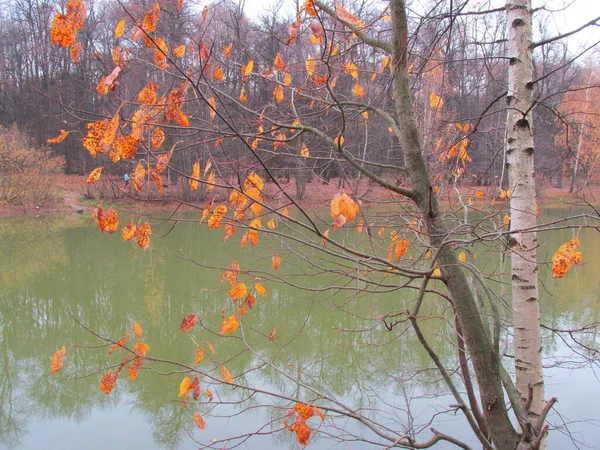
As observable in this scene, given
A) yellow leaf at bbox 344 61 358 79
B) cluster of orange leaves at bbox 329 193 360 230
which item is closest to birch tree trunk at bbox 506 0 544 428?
yellow leaf at bbox 344 61 358 79

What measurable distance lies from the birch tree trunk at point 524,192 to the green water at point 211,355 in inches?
20.1

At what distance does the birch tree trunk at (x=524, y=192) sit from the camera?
186 centimetres

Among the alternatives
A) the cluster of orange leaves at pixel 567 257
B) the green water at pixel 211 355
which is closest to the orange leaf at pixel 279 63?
the green water at pixel 211 355

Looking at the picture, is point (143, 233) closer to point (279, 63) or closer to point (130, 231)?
point (130, 231)

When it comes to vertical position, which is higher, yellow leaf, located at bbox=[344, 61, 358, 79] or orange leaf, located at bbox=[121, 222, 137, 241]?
yellow leaf, located at bbox=[344, 61, 358, 79]

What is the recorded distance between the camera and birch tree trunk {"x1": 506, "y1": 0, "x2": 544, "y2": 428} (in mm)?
1861

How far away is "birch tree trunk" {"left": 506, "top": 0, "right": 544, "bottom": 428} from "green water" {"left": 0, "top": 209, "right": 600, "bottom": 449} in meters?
0.51

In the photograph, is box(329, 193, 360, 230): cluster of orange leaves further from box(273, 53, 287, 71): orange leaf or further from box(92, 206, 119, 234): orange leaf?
box(273, 53, 287, 71): orange leaf

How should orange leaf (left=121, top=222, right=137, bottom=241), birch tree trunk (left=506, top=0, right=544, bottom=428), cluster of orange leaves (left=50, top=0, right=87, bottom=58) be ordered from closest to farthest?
cluster of orange leaves (left=50, top=0, right=87, bottom=58)
orange leaf (left=121, top=222, right=137, bottom=241)
birch tree trunk (left=506, top=0, right=544, bottom=428)

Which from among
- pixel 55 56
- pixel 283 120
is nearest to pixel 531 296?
pixel 283 120

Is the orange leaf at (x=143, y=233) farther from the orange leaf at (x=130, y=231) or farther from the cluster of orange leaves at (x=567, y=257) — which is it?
the cluster of orange leaves at (x=567, y=257)

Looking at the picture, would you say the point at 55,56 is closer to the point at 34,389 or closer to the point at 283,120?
the point at 34,389

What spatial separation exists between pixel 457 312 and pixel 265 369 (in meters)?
3.41

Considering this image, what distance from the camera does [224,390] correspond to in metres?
4.57
